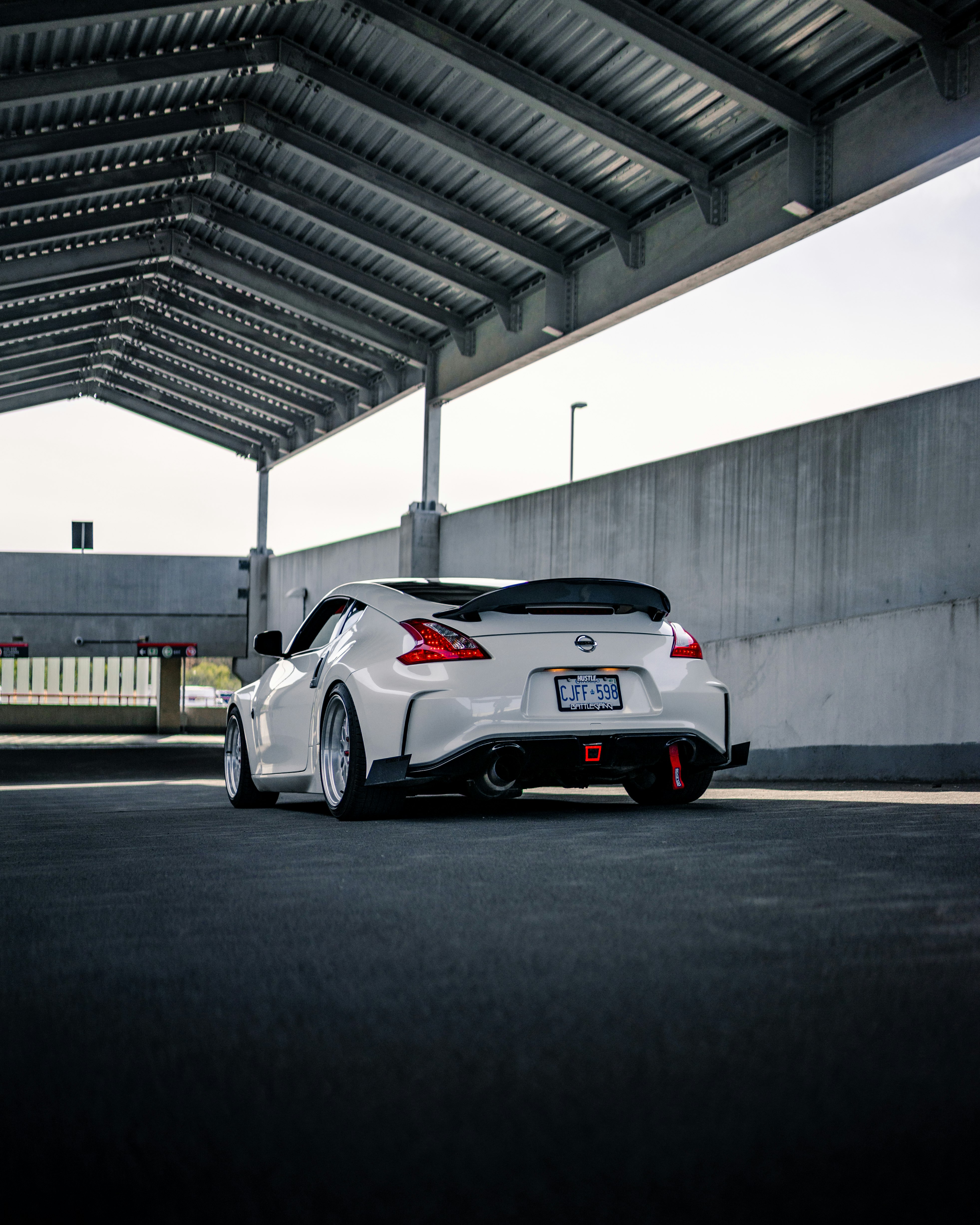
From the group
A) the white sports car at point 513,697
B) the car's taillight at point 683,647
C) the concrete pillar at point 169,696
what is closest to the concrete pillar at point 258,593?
the concrete pillar at point 169,696

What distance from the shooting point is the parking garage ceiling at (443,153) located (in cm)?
1227

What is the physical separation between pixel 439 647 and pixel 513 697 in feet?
1.50

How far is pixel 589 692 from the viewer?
6.39 meters

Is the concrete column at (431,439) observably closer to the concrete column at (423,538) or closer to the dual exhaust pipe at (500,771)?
the concrete column at (423,538)

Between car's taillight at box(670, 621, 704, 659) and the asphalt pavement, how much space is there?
6.93ft

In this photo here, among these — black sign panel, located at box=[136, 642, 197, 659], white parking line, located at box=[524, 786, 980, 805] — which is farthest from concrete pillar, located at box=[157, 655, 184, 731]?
white parking line, located at box=[524, 786, 980, 805]

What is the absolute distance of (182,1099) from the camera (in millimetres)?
1898

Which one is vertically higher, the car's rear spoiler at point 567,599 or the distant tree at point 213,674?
the car's rear spoiler at point 567,599

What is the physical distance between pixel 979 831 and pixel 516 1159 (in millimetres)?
4075

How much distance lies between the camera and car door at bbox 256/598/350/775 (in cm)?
737

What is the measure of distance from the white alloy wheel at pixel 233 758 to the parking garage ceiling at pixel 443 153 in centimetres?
746

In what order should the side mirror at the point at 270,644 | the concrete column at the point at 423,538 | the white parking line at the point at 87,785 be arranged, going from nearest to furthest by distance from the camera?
1. the side mirror at the point at 270,644
2. the white parking line at the point at 87,785
3. the concrete column at the point at 423,538

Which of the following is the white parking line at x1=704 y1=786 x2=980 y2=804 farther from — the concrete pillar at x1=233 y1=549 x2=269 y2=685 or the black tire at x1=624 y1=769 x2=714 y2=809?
the concrete pillar at x1=233 y1=549 x2=269 y2=685

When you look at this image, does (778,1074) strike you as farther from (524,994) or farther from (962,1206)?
(524,994)
